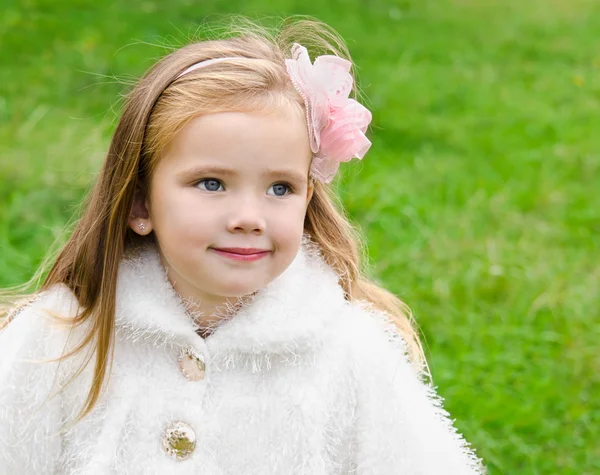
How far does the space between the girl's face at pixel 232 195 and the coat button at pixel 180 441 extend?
30cm

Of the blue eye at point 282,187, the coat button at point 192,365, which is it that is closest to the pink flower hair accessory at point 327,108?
the blue eye at point 282,187

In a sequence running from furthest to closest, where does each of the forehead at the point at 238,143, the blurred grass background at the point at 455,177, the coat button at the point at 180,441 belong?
the blurred grass background at the point at 455,177
the coat button at the point at 180,441
the forehead at the point at 238,143

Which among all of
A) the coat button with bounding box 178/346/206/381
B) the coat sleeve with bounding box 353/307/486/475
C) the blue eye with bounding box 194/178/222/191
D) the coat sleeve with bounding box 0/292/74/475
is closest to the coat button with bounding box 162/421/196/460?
the coat button with bounding box 178/346/206/381

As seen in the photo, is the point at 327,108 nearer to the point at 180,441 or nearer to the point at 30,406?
the point at 180,441

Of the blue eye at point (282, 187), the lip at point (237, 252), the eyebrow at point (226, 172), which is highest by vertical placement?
the eyebrow at point (226, 172)

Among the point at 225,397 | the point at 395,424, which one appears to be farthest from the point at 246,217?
the point at 395,424

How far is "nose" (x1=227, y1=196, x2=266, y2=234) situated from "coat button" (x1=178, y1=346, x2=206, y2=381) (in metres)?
0.32

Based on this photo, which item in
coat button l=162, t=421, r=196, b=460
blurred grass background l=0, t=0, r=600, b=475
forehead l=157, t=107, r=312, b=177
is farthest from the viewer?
blurred grass background l=0, t=0, r=600, b=475

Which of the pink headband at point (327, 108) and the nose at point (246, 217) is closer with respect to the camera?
the nose at point (246, 217)

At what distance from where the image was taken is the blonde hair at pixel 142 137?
6.64 ft

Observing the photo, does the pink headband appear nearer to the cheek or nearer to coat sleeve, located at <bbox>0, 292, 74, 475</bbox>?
the cheek

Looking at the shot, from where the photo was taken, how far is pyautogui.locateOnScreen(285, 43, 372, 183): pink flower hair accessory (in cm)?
211

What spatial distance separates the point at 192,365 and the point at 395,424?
463 mm

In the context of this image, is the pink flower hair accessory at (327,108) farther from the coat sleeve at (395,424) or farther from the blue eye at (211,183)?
the coat sleeve at (395,424)
